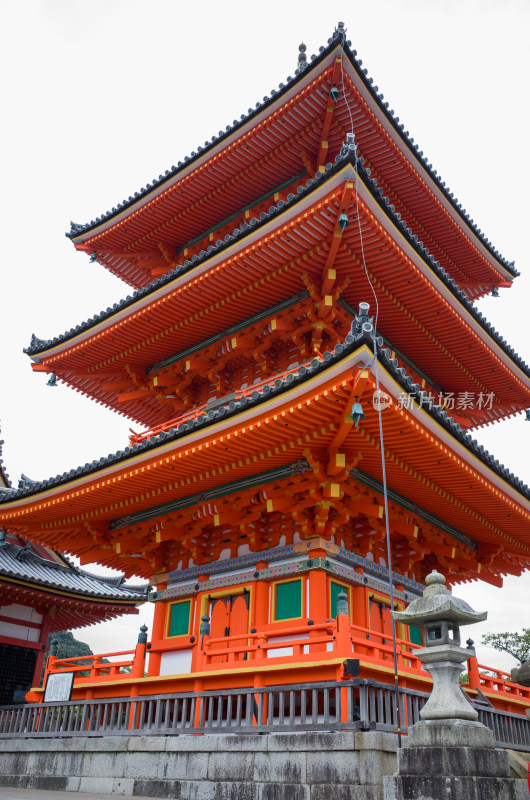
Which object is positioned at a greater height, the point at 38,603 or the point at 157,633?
the point at 38,603

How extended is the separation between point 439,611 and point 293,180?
1231 cm

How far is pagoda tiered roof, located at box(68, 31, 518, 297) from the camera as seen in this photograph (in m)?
14.9

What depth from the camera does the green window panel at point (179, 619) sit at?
1319 centimetres

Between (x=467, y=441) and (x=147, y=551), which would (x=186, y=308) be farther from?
(x=467, y=441)

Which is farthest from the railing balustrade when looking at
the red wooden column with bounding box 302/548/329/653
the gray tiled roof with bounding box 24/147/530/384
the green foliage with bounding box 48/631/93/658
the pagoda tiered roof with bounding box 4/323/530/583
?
the green foliage with bounding box 48/631/93/658

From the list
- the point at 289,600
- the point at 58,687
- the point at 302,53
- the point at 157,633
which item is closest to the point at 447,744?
the point at 289,600

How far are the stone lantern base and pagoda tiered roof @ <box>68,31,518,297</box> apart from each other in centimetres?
1319

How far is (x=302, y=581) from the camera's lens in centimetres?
1148

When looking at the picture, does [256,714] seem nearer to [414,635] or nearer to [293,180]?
[414,635]

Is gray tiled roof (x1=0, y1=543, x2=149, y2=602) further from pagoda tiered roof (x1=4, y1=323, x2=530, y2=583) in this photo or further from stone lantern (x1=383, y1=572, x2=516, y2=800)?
stone lantern (x1=383, y1=572, x2=516, y2=800)

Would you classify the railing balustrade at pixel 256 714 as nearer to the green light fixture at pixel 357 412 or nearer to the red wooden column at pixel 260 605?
the red wooden column at pixel 260 605

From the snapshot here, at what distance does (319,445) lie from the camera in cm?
1102

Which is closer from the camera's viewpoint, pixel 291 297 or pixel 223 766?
pixel 223 766

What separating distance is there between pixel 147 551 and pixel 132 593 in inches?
344
